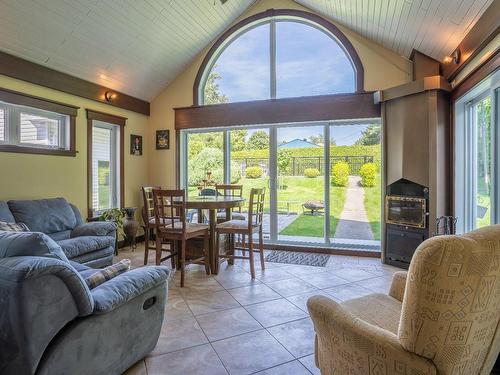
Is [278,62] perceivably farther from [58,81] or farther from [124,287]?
[124,287]

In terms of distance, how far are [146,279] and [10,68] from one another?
10.9 feet

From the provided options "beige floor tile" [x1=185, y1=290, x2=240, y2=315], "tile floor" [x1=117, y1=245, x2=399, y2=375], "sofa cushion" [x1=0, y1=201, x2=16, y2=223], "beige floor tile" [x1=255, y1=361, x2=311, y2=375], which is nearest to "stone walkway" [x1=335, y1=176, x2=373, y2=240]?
"tile floor" [x1=117, y1=245, x2=399, y2=375]

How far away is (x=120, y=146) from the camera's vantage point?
530 centimetres

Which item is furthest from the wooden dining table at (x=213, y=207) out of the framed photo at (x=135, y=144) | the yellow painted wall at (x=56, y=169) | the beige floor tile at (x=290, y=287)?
the framed photo at (x=135, y=144)

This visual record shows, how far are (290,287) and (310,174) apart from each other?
223cm

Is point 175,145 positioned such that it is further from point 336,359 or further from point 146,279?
point 336,359

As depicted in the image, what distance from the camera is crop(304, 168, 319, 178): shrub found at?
5047mm

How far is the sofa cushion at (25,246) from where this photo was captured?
1.53 meters

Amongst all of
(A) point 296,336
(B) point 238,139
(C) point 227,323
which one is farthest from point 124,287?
(B) point 238,139

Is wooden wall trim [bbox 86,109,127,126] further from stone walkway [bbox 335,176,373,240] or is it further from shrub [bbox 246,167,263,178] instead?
stone walkway [bbox 335,176,373,240]

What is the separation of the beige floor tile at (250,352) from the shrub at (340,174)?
10.1 ft

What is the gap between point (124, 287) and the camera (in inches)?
69.8

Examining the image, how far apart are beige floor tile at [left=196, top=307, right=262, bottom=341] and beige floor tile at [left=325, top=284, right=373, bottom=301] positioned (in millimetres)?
955

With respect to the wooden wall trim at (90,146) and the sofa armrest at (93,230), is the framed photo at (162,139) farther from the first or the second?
the sofa armrest at (93,230)
